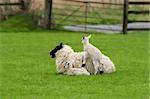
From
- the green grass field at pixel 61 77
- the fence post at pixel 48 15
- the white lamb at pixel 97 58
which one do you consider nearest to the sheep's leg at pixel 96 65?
the white lamb at pixel 97 58

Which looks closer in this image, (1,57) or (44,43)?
(1,57)

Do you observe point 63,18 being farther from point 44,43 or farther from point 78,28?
point 44,43

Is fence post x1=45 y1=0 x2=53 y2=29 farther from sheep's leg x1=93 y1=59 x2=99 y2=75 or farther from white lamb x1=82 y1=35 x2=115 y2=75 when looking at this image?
sheep's leg x1=93 y1=59 x2=99 y2=75

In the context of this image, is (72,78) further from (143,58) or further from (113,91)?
(143,58)

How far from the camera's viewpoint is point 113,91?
1040 cm

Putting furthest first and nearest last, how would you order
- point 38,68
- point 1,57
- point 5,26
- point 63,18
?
point 63,18 < point 5,26 < point 1,57 < point 38,68

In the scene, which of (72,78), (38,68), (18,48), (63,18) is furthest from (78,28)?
(72,78)

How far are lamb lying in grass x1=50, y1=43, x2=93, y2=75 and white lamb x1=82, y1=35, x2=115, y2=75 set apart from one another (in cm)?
14

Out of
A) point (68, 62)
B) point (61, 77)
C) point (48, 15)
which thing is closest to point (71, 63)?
point (68, 62)

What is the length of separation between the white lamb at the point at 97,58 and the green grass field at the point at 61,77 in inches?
7.5

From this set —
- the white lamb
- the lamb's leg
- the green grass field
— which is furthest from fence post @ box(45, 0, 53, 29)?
the lamb's leg

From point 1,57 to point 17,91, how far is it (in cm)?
576

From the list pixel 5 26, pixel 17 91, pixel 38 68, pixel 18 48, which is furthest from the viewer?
pixel 5 26

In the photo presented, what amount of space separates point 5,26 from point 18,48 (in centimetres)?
848
